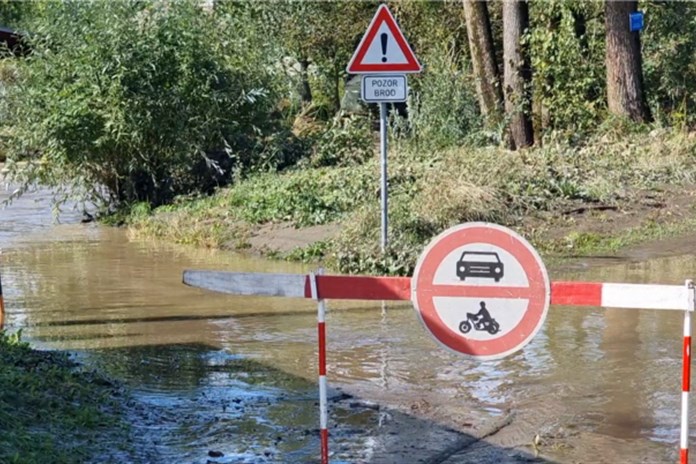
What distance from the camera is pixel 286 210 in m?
16.1

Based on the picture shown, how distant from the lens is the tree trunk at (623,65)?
67.4 ft

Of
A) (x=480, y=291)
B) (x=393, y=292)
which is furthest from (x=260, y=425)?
(x=480, y=291)

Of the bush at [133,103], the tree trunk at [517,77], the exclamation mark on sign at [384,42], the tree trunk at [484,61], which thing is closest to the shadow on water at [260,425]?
the exclamation mark on sign at [384,42]

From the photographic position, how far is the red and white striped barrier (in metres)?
5.61

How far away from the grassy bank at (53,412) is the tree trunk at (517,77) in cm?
1424

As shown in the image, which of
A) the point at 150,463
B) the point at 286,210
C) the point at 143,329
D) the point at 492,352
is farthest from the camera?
the point at 286,210

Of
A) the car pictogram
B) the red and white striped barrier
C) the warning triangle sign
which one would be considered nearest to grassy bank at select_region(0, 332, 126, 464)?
the red and white striped barrier

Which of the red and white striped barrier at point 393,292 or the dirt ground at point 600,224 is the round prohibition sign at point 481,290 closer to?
the red and white striped barrier at point 393,292

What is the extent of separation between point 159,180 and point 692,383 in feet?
41.9

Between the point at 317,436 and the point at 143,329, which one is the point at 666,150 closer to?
the point at 143,329

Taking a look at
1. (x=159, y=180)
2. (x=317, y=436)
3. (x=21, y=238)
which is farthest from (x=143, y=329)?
(x=159, y=180)

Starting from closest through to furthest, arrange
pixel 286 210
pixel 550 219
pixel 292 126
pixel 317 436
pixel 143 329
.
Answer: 1. pixel 317 436
2. pixel 143 329
3. pixel 550 219
4. pixel 286 210
5. pixel 292 126

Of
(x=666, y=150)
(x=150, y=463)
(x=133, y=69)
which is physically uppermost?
(x=133, y=69)

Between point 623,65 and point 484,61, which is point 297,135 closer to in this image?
point 484,61
